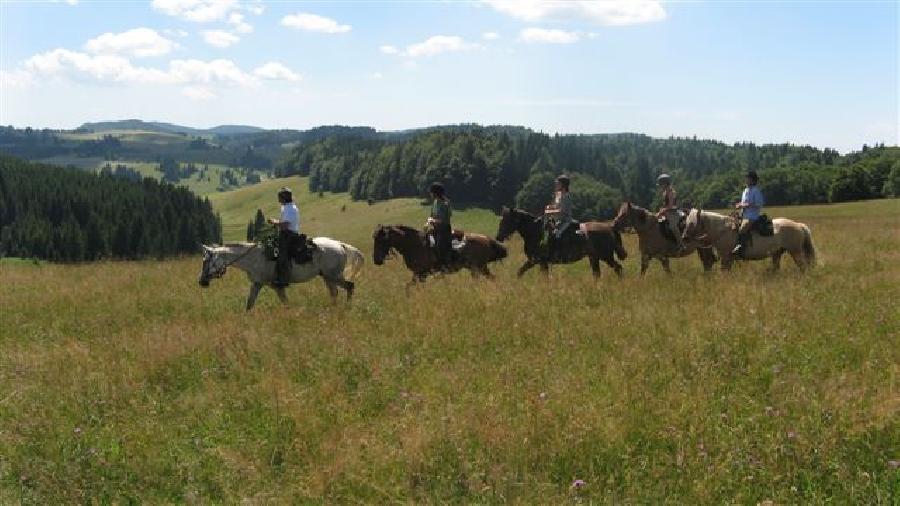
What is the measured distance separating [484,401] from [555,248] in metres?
9.98

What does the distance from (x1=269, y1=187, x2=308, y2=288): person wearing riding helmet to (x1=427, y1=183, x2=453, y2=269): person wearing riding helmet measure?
11.2ft

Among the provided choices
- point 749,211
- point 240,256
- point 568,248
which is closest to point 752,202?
point 749,211

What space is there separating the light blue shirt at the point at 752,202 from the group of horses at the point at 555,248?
1.50 ft

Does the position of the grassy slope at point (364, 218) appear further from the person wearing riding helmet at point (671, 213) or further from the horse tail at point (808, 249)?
the horse tail at point (808, 249)

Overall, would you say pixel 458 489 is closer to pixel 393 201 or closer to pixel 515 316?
pixel 515 316

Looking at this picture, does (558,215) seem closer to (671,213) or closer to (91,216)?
(671,213)

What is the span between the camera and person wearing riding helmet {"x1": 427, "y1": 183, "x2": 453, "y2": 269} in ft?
53.6

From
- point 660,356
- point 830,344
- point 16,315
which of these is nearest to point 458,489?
point 660,356

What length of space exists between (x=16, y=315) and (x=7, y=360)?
510cm

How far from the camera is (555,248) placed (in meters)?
17.4

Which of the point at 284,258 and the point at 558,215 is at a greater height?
the point at 558,215

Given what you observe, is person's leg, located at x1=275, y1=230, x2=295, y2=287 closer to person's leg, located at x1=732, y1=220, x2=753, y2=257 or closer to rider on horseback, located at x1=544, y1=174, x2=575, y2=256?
rider on horseback, located at x1=544, y1=174, x2=575, y2=256

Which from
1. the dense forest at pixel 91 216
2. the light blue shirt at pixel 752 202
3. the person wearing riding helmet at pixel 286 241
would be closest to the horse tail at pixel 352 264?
the person wearing riding helmet at pixel 286 241

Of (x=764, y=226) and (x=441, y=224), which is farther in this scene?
(x=441, y=224)
